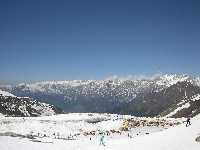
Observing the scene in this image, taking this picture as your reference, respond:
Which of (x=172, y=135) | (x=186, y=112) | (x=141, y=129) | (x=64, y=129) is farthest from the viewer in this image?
(x=186, y=112)

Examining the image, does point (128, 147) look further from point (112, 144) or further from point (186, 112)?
point (186, 112)

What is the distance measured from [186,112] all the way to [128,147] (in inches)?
5950

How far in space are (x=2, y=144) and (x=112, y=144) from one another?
13.9 meters

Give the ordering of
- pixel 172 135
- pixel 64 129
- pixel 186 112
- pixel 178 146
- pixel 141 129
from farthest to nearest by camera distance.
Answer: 1. pixel 186 112
2. pixel 64 129
3. pixel 141 129
4. pixel 172 135
5. pixel 178 146

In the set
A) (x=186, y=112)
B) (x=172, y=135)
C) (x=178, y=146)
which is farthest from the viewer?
(x=186, y=112)

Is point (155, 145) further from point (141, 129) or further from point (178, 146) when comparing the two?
point (141, 129)

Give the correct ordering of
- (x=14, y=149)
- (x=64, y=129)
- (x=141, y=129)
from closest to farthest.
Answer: (x=14, y=149)
(x=141, y=129)
(x=64, y=129)

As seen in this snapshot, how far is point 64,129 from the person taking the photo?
9131 centimetres

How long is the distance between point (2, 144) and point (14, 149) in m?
2.77

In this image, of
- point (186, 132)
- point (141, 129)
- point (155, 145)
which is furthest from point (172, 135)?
point (141, 129)

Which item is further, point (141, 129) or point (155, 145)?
point (141, 129)

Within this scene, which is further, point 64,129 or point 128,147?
point 64,129

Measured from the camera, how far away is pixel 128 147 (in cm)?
4372

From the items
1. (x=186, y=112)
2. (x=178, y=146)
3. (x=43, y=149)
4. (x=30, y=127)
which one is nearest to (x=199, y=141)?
(x=178, y=146)
